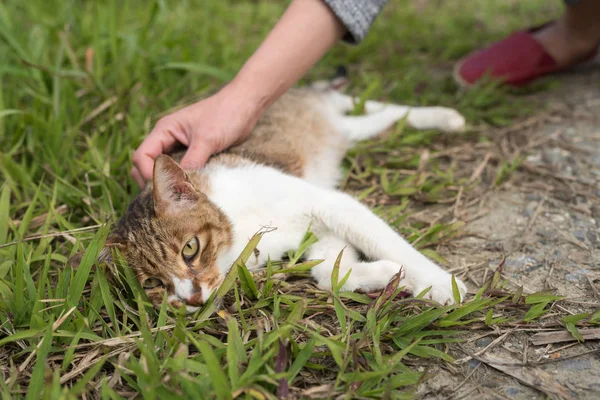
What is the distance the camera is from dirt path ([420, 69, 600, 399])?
1.43 metres

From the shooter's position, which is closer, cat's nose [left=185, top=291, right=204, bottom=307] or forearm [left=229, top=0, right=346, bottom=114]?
cat's nose [left=185, top=291, right=204, bottom=307]

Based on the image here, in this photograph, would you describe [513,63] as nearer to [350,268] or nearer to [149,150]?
[350,268]

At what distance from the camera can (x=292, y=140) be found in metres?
2.68

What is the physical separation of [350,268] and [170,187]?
29.8 inches

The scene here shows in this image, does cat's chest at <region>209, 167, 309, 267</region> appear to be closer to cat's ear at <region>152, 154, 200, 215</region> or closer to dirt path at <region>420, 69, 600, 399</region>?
cat's ear at <region>152, 154, 200, 215</region>

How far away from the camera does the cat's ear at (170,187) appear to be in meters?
1.76

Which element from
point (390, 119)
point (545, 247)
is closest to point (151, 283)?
point (545, 247)

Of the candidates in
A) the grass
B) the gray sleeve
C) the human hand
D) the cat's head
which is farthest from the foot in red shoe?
the cat's head

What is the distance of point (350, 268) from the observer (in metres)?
1.81

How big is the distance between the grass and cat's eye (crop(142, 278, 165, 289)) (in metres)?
0.05

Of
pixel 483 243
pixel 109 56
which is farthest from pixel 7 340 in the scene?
pixel 109 56

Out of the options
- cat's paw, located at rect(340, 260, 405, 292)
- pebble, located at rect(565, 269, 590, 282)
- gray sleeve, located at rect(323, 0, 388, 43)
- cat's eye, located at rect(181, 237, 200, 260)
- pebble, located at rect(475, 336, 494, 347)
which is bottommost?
pebble, located at rect(565, 269, 590, 282)

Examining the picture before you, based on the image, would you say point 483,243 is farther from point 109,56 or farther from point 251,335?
point 109,56

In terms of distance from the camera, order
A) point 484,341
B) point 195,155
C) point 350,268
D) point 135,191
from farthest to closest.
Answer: point 135,191
point 195,155
point 350,268
point 484,341
